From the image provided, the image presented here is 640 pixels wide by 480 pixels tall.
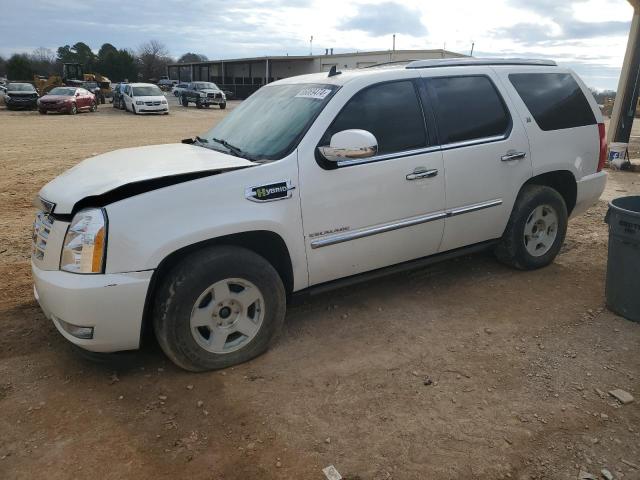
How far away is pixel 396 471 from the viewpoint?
2486 millimetres

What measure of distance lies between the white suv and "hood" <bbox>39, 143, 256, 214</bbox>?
0.02 m

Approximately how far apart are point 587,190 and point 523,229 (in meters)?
0.94

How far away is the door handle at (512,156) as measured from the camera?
171 inches

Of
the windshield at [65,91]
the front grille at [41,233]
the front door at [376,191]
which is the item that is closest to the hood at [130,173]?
the front grille at [41,233]

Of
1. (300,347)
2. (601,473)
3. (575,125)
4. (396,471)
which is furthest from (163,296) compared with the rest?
(575,125)

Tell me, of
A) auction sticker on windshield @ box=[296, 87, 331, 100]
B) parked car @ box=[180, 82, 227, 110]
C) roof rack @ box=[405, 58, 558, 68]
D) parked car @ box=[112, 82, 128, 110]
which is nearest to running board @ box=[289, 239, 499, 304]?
auction sticker on windshield @ box=[296, 87, 331, 100]

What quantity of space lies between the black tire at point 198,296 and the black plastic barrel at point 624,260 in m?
2.64

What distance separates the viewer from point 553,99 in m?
4.77

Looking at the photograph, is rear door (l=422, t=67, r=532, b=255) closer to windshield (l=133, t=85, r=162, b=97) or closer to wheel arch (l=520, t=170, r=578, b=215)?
wheel arch (l=520, t=170, r=578, b=215)

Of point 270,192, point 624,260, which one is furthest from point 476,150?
point 270,192

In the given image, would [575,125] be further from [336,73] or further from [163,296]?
[163,296]

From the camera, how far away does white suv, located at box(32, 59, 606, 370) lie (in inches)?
115

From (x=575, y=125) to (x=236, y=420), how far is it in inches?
161

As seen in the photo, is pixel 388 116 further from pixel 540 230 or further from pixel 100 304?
pixel 100 304
